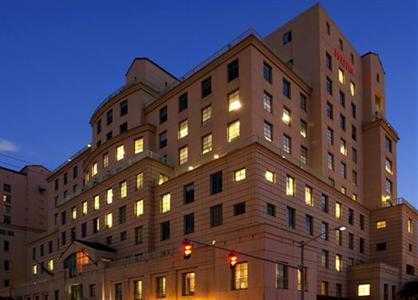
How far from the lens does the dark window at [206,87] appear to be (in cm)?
6255

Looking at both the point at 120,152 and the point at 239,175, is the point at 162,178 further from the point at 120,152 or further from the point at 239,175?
the point at 239,175

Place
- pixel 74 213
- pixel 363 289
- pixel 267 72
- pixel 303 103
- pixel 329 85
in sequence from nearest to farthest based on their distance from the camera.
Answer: pixel 267 72
pixel 363 289
pixel 303 103
pixel 329 85
pixel 74 213

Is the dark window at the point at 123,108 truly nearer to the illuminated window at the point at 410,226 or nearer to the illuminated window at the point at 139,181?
the illuminated window at the point at 139,181

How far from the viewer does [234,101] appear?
58.4 meters

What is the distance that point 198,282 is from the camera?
165 ft

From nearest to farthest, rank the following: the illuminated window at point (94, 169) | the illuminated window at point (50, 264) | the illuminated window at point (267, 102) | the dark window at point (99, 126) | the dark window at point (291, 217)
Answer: the dark window at point (291, 217)
the illuminated window at point (267, 102)
the illuminated window at point (94, 169)
the dark window at point (99, 126)
the illuminated window at point (50, 264)

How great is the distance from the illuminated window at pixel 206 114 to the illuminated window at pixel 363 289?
27019mm

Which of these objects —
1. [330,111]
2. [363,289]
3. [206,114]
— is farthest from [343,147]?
[206,114]

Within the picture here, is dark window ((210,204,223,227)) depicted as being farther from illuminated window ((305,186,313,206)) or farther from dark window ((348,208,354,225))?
dark window ((348,208,354,225))

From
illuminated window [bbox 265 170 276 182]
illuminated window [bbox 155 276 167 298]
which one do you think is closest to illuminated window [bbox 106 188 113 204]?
illuminated window [bbox 155 276 167 298]

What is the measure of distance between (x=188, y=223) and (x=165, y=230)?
13.9ft

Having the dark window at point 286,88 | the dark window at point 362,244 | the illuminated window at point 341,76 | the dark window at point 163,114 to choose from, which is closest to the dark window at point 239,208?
the dark window at point 286,88

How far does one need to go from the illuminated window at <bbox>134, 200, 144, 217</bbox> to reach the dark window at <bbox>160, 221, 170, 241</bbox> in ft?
11.8

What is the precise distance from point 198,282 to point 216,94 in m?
22.3
